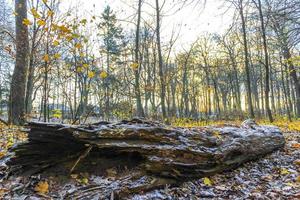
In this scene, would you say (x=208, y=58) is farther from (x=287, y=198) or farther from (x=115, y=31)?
(x=287, y=198)

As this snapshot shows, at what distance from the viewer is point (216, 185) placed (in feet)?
12.2

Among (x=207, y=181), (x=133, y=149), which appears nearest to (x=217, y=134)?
(x=207, y=181)

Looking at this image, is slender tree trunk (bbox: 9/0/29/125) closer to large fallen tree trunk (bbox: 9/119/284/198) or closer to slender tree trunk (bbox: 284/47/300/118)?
large fallen tree trunk (bbox: 9/119/284/198)

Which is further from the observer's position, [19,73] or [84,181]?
[19,73]

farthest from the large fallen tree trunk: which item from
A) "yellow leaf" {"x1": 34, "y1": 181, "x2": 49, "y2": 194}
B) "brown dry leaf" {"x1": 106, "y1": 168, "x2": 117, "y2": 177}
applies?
"yellow leaf" {"x1": 34, "y1": 181, "x2": 49, "y2": 194}

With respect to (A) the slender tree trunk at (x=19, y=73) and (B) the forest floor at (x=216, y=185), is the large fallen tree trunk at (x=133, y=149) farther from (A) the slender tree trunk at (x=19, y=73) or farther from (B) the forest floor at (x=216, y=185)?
(A) the slender tree trunk at (x=19, y=73)

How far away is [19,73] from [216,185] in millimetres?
6945

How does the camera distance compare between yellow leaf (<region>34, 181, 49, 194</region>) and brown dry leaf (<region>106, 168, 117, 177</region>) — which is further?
brown dry leaf (<region>106, 168, 117, 177</region>)

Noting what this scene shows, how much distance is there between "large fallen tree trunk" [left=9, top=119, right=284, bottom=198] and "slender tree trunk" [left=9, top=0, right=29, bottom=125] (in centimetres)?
473

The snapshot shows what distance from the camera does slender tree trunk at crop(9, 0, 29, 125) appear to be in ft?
24.8

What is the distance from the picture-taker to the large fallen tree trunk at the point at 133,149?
3451 millimetres

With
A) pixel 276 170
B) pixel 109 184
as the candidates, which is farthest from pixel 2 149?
pixel 276 170

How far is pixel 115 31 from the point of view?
24969 mm

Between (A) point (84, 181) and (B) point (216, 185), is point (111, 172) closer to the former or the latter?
(A) point (84, 181)
